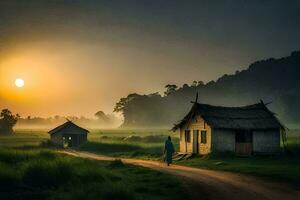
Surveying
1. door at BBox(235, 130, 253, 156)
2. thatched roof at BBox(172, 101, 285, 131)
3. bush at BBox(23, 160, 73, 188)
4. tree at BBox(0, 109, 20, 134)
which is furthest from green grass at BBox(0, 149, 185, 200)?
tree at BBox(0, 109, 20, 134)

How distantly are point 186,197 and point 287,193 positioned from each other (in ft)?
15.7

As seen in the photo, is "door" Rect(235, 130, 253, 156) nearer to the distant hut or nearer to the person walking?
the person walking

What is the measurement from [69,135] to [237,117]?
1557 inches

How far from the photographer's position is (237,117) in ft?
137

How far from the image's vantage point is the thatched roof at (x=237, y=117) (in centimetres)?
4009

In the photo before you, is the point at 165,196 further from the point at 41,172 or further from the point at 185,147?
the point at 185,147

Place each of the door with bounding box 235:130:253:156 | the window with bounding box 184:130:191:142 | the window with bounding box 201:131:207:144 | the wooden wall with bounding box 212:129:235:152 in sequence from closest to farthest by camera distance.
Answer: the wooden wall with bounding box 212:129:235:152, the door with bounding box 235:130:253:156, the window with bounding box 201:131:207:144, the window with bounding box 184:130:191:142

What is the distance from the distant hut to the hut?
34411 millimetres

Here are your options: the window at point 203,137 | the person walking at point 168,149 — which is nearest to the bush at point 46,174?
the person walking at point 168,149

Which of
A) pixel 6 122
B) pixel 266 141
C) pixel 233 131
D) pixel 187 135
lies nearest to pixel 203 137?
pixel 233 131

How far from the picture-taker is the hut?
3972 centimetres

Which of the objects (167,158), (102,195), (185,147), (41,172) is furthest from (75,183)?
(185,147)

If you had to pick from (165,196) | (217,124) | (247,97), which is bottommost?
(165,196)

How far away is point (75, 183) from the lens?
21828 mm
